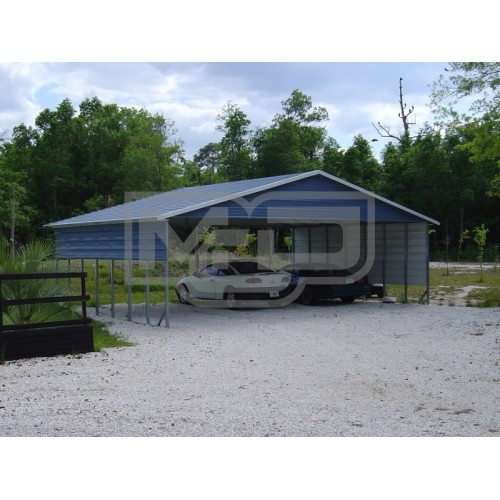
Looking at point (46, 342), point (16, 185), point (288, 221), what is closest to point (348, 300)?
point (288, 221)

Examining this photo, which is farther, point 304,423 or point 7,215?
point 7,215

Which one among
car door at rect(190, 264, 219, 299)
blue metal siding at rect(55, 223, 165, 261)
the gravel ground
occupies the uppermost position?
blue metal siding at rect(55, 223, 165, 261)

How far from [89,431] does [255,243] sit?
30044 millimetres

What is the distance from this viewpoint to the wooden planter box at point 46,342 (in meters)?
10.2

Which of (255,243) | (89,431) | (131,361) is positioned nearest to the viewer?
(89,431)

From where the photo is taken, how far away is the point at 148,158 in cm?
4572

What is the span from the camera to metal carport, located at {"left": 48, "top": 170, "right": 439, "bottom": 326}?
14719 mm

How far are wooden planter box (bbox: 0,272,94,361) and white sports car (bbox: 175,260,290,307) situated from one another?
21.4 feet

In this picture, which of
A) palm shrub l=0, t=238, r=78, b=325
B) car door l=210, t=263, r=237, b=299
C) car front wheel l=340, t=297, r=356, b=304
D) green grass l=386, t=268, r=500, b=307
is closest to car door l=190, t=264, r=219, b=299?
car door l=210, t=263, r=237, b=299

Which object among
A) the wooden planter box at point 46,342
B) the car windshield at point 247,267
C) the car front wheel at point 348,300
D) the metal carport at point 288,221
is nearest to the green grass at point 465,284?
the car front wheel at point 348,300

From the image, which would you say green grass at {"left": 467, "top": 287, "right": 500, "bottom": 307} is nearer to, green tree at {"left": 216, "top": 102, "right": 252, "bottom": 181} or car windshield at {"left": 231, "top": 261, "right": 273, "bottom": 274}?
car windshield at {"left": 231, "top": 261, "right": 273, "bottom": 274}

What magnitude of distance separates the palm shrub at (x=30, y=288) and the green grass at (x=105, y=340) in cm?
77

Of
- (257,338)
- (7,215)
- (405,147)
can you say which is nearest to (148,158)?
(7,215)

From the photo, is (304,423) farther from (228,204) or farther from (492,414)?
(228,204)
